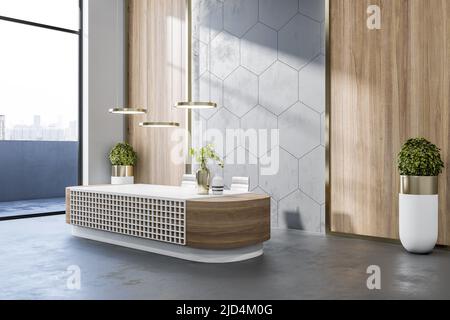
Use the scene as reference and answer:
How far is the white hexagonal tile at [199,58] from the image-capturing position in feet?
23.1

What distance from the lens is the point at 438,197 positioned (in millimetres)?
4844

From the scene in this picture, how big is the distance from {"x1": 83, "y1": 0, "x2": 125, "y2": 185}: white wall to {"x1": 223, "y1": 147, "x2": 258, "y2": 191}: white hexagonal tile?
2.32 meters

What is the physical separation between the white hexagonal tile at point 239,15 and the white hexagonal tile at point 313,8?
0.72 m

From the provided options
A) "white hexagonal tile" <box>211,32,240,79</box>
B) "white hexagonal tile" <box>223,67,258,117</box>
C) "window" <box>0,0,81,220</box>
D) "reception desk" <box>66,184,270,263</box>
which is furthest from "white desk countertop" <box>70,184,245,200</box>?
"window" <box>0,0,81,220</box>

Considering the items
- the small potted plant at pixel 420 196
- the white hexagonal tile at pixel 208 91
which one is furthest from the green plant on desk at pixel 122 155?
the small potted plant at pixel 420 196

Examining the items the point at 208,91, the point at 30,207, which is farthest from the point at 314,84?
the point at 30,207

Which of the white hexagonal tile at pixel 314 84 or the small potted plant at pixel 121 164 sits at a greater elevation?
the white hexagonal tile at pixel 314 84

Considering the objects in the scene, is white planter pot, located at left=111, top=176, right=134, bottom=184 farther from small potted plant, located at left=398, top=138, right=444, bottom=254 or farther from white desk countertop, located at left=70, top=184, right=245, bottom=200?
small potted plant, located at left=398, top=138, right=444, bottom=254

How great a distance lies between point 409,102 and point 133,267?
129 inches

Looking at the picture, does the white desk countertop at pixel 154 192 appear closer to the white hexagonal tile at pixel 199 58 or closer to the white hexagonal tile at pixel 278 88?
the white hexagonal tile at pixel 278 88

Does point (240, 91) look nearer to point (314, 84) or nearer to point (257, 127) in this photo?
point (257, 127)

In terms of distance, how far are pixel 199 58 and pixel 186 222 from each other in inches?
139
